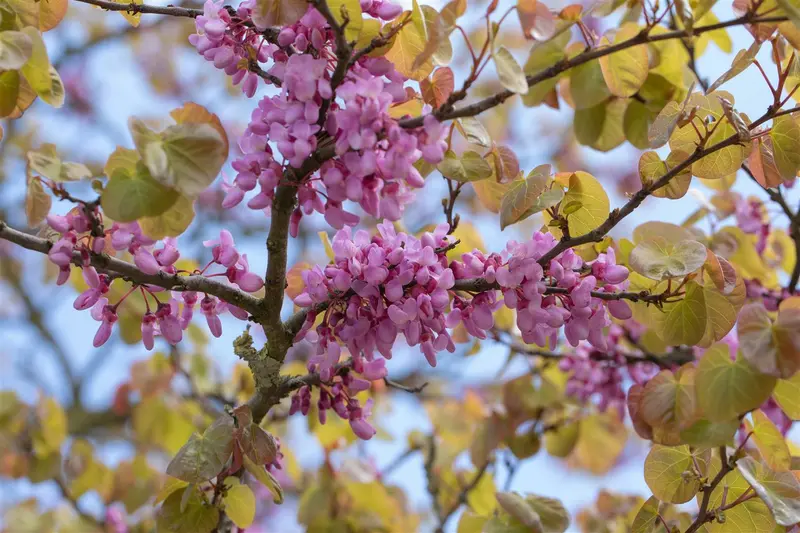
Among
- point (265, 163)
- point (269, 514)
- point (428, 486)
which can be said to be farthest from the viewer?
point (269, 514)

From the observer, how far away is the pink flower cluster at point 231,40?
134 cm

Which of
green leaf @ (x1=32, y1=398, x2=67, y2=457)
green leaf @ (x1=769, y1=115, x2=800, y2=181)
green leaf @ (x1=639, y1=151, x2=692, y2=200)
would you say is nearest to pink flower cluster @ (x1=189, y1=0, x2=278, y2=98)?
green leaf @ (x1=639, y1=151, x2=692, y2=200)

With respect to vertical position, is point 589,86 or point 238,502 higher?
point 589,86

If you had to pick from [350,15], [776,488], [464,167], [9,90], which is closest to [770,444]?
[776,488]

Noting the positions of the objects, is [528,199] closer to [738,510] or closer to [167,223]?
[167,223]

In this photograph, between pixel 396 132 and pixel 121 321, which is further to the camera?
pixel 121 321

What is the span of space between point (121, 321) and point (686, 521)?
1657 mm

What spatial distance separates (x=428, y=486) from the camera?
269 centimetres

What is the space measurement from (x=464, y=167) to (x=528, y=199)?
5.0 inches

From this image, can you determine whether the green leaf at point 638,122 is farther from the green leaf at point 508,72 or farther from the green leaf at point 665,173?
the green leaf at point 508,72

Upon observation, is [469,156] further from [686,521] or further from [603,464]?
[603,464]

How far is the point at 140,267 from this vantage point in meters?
1.28

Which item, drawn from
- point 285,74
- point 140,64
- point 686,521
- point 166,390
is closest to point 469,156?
point 285,74

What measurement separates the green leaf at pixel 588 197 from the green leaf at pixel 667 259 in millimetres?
127
